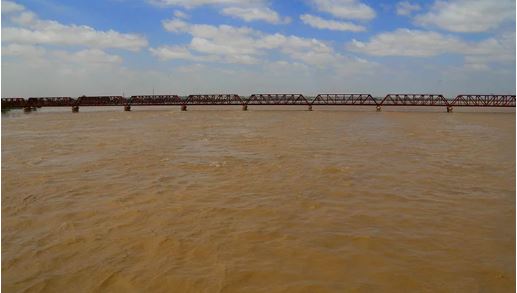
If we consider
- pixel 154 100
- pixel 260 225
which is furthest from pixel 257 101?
pixel 260 225

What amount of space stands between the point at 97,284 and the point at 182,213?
227 centimetres

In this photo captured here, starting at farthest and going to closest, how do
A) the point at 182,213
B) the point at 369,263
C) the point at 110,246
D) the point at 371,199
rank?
the point at 371,199, the point at 182,213, the point at 110,246, the point at 369,263

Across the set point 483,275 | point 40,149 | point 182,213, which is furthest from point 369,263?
point 40,149

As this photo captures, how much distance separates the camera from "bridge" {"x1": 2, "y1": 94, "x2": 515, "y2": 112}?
42.3 metres

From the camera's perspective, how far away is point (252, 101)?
48.7 meters

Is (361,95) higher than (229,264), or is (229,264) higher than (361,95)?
(361,95)

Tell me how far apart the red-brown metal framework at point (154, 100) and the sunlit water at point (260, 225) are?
39648mm

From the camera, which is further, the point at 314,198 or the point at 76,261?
the point at 314,198

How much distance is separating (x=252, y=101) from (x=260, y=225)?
4365 cm

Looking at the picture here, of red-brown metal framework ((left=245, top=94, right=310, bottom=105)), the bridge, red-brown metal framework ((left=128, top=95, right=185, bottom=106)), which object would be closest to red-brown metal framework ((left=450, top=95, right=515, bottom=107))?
the bridge

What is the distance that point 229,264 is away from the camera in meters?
4.40

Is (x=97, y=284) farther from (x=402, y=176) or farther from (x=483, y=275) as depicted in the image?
(x=402, y=176)

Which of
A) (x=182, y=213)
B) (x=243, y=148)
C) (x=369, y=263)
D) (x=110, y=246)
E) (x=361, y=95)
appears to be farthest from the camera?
(x=361, y=95)

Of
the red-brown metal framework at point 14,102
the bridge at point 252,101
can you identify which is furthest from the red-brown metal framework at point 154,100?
the red-brown metal framework at point 14,102
